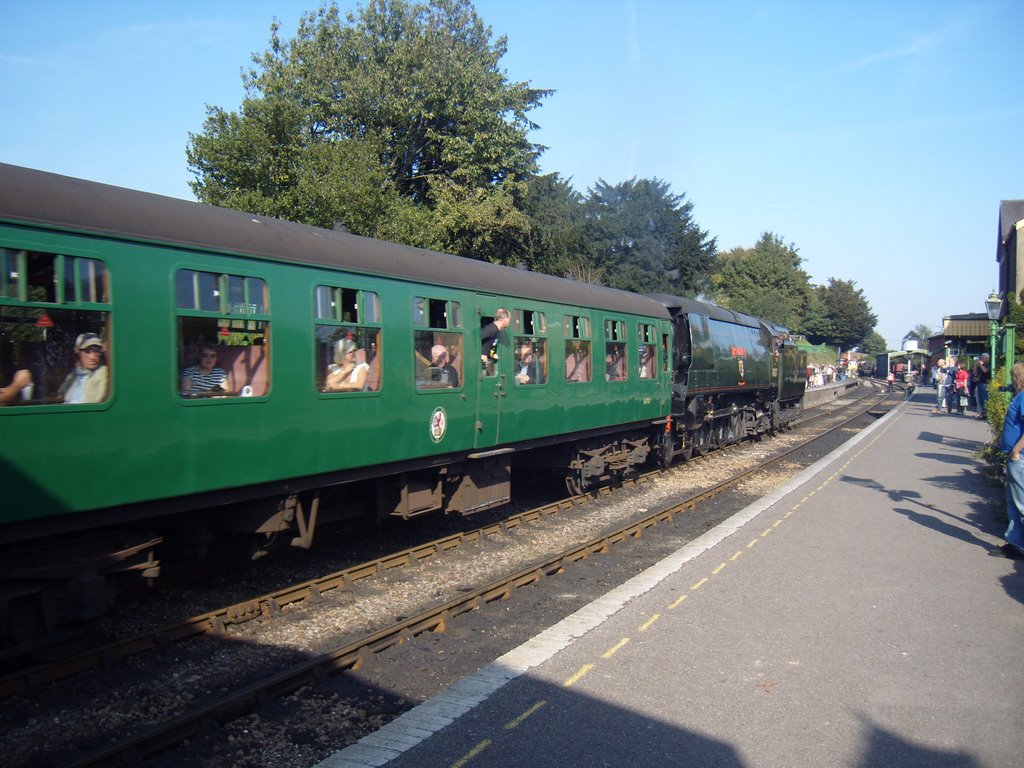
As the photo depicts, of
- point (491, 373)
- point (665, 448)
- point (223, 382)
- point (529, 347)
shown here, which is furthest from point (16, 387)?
point (665, 448)

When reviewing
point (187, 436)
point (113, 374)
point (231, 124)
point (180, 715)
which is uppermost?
point (231, 124)

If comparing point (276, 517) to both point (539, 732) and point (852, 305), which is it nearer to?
point (539, 732)

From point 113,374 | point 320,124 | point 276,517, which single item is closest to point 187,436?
point 113,374

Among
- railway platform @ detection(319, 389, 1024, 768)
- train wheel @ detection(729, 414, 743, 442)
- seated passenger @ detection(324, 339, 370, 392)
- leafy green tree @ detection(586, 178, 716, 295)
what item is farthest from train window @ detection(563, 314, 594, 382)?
leafy green tree @ detection(586, 178, 716, 295)

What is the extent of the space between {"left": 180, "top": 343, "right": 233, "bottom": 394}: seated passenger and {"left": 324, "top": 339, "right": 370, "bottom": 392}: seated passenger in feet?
3.35

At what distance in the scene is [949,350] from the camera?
134ft

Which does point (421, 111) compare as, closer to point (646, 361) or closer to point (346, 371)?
point (646, 361)

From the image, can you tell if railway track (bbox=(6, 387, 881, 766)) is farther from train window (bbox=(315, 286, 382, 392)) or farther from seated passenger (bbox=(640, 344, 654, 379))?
seated passenger (bbox=(640, 344, 654, 379))

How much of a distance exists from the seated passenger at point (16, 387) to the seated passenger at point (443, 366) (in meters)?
3.88

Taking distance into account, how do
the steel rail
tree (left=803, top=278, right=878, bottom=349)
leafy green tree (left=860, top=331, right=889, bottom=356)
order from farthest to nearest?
leafy green tree (left=860, top=331, right=889, bottom=356)
tree (left=803, top=278, right=878, bottom=349)
the steel rail

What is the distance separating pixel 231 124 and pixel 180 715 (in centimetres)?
1574

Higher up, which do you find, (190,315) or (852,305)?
(852,305)

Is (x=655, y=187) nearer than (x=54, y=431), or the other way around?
(x=54, y=431)

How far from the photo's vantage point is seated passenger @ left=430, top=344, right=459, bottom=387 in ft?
26.0
